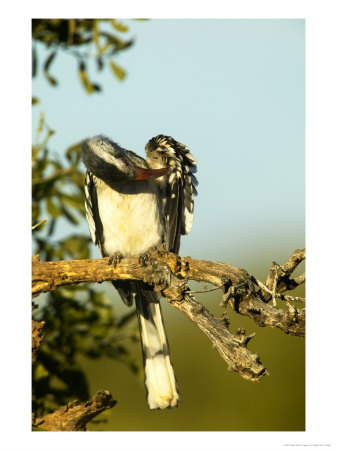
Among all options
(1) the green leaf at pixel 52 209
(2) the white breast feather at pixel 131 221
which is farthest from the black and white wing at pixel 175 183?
(1) the green leaf at pixel 52 209

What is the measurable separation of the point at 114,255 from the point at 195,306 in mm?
814

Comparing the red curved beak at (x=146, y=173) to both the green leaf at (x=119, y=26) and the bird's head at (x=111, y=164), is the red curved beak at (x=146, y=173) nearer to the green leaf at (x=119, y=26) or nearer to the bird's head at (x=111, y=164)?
the bird's head at (x=111, y=164)

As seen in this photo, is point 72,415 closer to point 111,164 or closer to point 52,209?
point 52,209

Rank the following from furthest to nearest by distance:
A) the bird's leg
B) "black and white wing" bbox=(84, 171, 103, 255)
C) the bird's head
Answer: "black and white wing" bbox=(84, 171, 103, 255), the bird's head, the bird's leg

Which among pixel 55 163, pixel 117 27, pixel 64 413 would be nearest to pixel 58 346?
pixel 64 413

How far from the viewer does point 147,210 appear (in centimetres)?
356

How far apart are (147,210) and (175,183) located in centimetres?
27

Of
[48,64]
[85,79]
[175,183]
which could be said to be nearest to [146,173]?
[175,183]

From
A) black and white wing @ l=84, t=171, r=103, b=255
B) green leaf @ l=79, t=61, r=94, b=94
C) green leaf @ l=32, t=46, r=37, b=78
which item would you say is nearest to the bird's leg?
black and white wing @ l=84, t=171, r=103, b=255

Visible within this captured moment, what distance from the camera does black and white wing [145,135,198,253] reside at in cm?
363

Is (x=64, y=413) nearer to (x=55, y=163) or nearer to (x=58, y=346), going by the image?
(x=58, y=346)

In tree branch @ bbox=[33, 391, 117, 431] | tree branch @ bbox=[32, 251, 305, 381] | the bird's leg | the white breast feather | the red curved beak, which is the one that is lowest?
tree branch @ bbox=[33, 391, 117, 431]

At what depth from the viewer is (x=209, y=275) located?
3045 millimetres

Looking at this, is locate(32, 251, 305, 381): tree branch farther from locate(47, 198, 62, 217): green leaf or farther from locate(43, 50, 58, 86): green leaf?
locate(43, 50, 58, 86): green leaf
